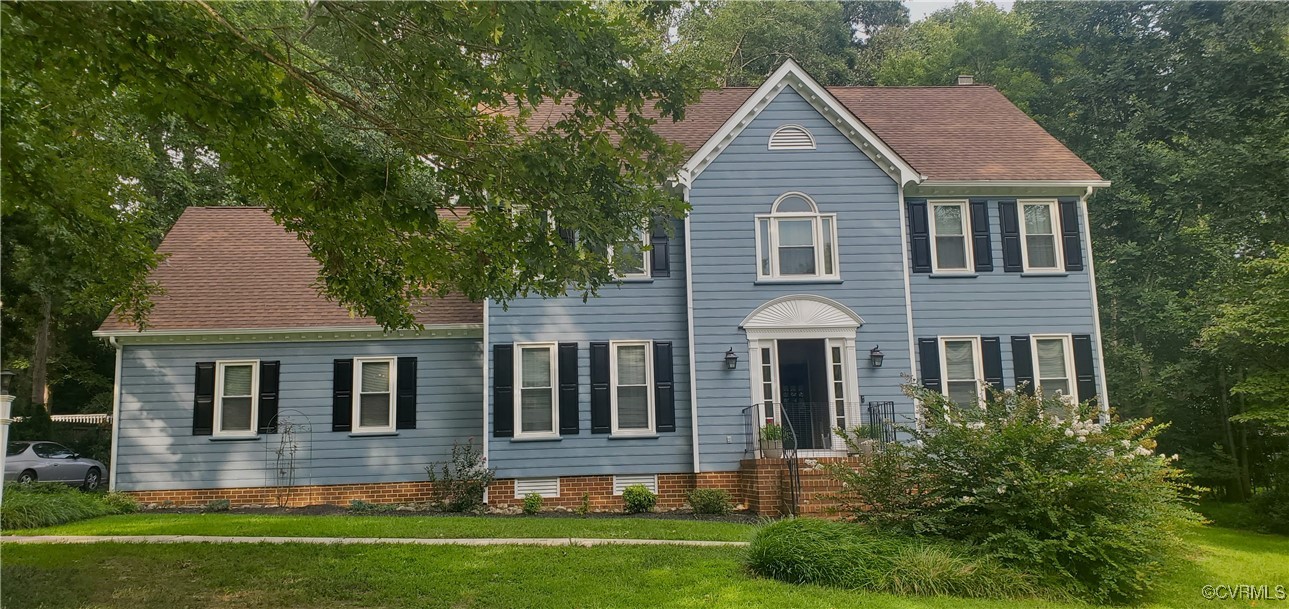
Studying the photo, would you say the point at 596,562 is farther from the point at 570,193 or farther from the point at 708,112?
the point at 708,112

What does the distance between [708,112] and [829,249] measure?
4721 millimetres

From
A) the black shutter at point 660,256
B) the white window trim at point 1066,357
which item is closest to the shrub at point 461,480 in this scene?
the black shutter at point 660,256

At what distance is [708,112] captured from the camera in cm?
1836

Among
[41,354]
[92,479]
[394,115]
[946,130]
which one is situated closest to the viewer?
[394,115]

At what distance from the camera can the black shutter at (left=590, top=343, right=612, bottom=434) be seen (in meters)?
15.3

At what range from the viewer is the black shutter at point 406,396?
16.1 metres

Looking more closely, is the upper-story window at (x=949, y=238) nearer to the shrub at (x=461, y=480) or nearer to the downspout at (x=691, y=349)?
the downspout at (x=691, y=349)

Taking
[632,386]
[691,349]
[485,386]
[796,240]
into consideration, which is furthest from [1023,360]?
[485,386]

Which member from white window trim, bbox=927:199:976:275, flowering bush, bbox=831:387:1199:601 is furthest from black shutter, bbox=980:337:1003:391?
flowering bush, bbox=831:387:1199:601

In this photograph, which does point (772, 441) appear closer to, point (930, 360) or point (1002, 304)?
point (930, 360)

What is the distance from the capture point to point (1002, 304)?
1593 centimetres

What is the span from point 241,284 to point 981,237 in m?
15.1

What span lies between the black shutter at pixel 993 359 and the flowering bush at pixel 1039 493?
5.94 meters

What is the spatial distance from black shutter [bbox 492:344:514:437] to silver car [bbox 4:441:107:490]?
11.2 meters
